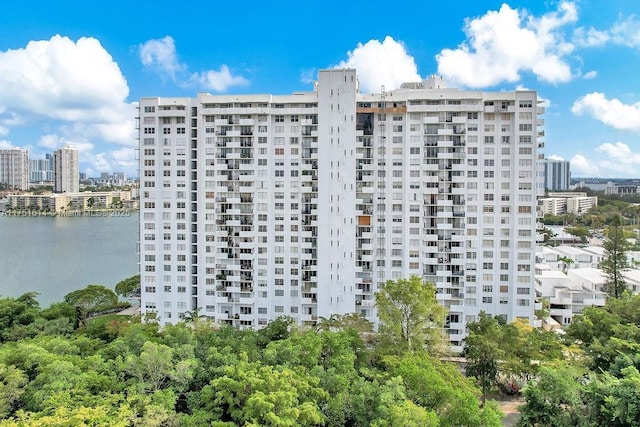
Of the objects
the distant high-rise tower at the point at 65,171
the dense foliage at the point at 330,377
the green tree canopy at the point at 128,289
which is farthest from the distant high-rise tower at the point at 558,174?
the distant high-rise tower at the point at 65,171

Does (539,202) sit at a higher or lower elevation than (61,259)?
higher

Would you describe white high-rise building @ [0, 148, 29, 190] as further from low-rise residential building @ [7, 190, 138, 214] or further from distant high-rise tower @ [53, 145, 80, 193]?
low-rise residential building @ [7, 190, 138, 214]

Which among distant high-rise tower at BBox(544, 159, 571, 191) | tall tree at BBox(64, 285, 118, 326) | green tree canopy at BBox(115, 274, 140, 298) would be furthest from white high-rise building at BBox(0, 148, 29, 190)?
distant high-rise tower at BBox(544, 159, 571, 191)

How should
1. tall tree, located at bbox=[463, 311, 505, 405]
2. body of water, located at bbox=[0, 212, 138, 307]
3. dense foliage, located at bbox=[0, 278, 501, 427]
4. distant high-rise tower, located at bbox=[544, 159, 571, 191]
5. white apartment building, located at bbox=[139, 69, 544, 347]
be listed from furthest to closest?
distant high-rise tower, located at bbox=[544, 159, 571, 191]
body of water, located at bbox=[0, 212, 138, 307]
white apartment building, located at bbox=[139, 69, 544, 347]
tall tree, located at bbox=[463, 311, 505, 405]
dense foliage, located at bbox=[0, 278, 501, 427]

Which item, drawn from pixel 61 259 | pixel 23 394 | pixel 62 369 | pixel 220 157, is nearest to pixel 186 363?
pixel 62 369

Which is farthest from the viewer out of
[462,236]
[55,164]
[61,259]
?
[55,164]

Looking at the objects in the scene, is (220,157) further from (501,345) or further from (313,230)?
(501,345)
